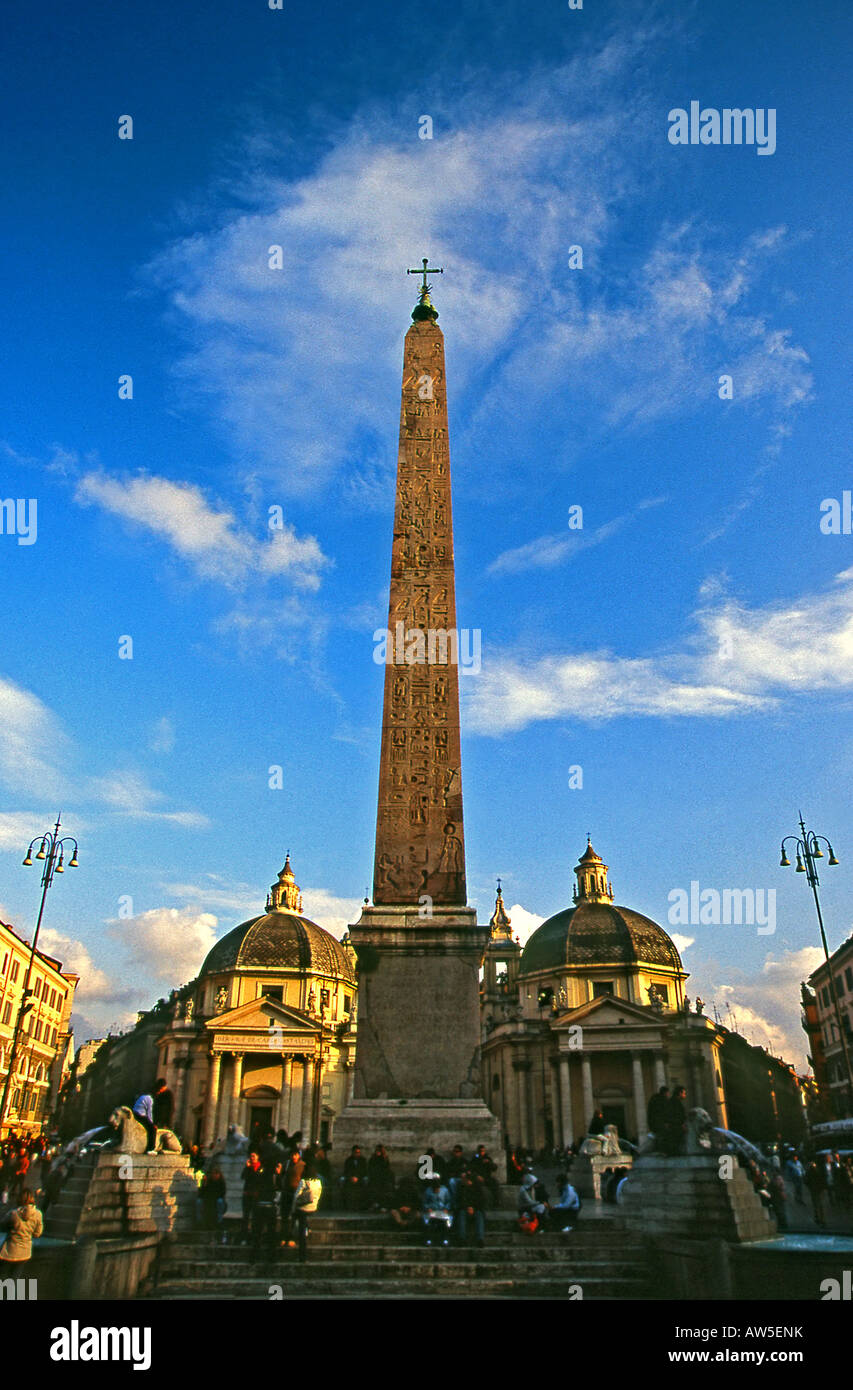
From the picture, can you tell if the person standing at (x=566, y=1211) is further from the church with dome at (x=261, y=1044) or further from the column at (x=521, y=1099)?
the column at (x=521, y=1099)

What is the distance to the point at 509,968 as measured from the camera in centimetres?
6003

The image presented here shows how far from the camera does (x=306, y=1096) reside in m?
48.9

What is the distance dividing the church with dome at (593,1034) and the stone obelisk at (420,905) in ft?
112

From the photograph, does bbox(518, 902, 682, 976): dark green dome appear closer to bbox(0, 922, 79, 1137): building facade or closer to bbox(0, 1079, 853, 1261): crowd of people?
bbox(0, 922, 79, 1137): building facade


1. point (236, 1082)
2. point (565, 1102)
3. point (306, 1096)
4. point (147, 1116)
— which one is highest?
point (236, 1082)

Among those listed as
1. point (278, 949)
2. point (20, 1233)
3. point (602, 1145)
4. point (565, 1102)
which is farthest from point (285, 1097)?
point (20, 1233)

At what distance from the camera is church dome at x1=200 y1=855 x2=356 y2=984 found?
178ft

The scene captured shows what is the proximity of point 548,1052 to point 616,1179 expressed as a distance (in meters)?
34.9

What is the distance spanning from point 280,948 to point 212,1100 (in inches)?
383

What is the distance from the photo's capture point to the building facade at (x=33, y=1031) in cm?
4559

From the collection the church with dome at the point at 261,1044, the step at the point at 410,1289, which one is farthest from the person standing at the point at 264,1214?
the church with dome at the point at 261,1044

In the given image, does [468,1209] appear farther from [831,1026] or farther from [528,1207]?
[831,1026]

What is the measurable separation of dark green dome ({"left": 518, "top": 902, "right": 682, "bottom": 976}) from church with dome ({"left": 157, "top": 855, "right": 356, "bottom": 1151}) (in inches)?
498
